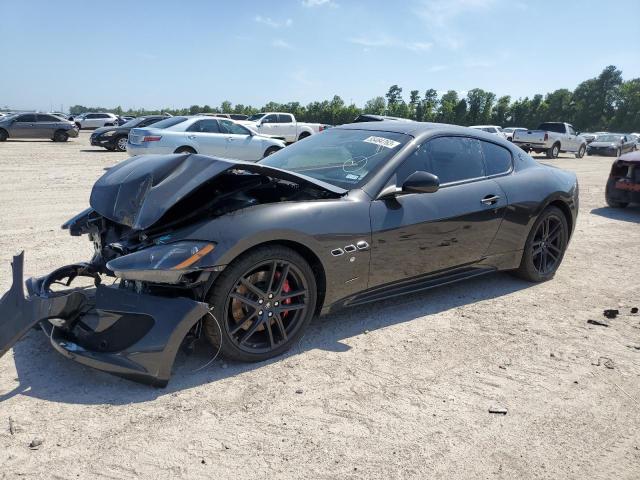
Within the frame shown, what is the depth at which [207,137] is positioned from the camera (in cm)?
1378

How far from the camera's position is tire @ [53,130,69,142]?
25.8m

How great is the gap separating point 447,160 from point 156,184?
2.34 meters

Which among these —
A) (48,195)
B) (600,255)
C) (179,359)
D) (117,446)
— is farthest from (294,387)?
(48,195)

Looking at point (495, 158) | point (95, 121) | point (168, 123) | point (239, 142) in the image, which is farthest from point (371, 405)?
point (95, 121)

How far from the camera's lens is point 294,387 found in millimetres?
2895

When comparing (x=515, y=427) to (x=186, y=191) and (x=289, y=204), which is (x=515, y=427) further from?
(x=186, y=191)

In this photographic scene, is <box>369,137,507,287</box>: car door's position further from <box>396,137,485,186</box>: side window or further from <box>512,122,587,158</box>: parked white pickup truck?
<box>512,122,587,158</box>: parked white pickup truck

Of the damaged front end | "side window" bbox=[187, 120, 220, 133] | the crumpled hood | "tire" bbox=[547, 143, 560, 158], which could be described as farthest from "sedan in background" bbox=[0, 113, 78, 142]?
the damaged front end

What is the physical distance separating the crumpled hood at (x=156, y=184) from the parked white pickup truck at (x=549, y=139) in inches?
958

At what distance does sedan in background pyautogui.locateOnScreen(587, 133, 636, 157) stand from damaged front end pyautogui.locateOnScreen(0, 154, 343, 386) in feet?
106

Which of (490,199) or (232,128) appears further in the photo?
(232,128)

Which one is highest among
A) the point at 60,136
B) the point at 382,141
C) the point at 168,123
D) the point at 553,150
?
the point at 382,141

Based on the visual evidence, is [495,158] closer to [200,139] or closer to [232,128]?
[200,139]

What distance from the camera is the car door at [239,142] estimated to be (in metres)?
14.3
